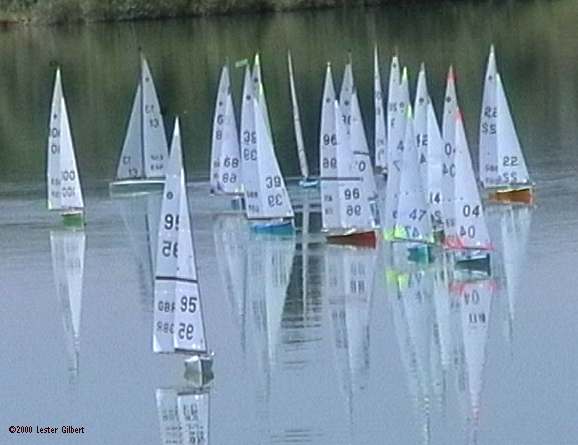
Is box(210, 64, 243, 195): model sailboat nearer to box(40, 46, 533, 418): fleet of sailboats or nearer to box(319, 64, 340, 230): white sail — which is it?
box(40, 46, 533, 418): fleet of sailboats

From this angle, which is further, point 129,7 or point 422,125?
point 129,7

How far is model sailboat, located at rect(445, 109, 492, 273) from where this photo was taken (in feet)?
105

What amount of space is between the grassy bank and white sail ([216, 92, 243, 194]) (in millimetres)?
49976

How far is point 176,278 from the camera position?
83.1ft

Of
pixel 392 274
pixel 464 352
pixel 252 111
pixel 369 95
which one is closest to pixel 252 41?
pixel 369 95

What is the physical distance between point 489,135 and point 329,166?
154 inches

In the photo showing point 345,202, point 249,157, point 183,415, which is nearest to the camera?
point 183,415

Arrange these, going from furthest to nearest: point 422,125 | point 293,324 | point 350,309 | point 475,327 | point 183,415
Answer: point 422,125 → point 350,309 → point 293,324 → point 475,327 → point 183,415

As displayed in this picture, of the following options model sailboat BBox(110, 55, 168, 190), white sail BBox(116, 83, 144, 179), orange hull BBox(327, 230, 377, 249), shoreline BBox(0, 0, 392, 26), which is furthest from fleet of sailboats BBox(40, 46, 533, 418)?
shoreline BBox(0, 0, 392, 26)

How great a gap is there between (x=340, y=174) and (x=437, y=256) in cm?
203

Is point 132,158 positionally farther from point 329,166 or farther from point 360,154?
point 360,154

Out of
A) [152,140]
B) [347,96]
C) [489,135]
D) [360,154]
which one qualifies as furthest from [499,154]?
[152,140]

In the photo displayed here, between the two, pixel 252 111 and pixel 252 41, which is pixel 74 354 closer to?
pixel 252 111

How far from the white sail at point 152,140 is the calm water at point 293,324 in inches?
29.9
